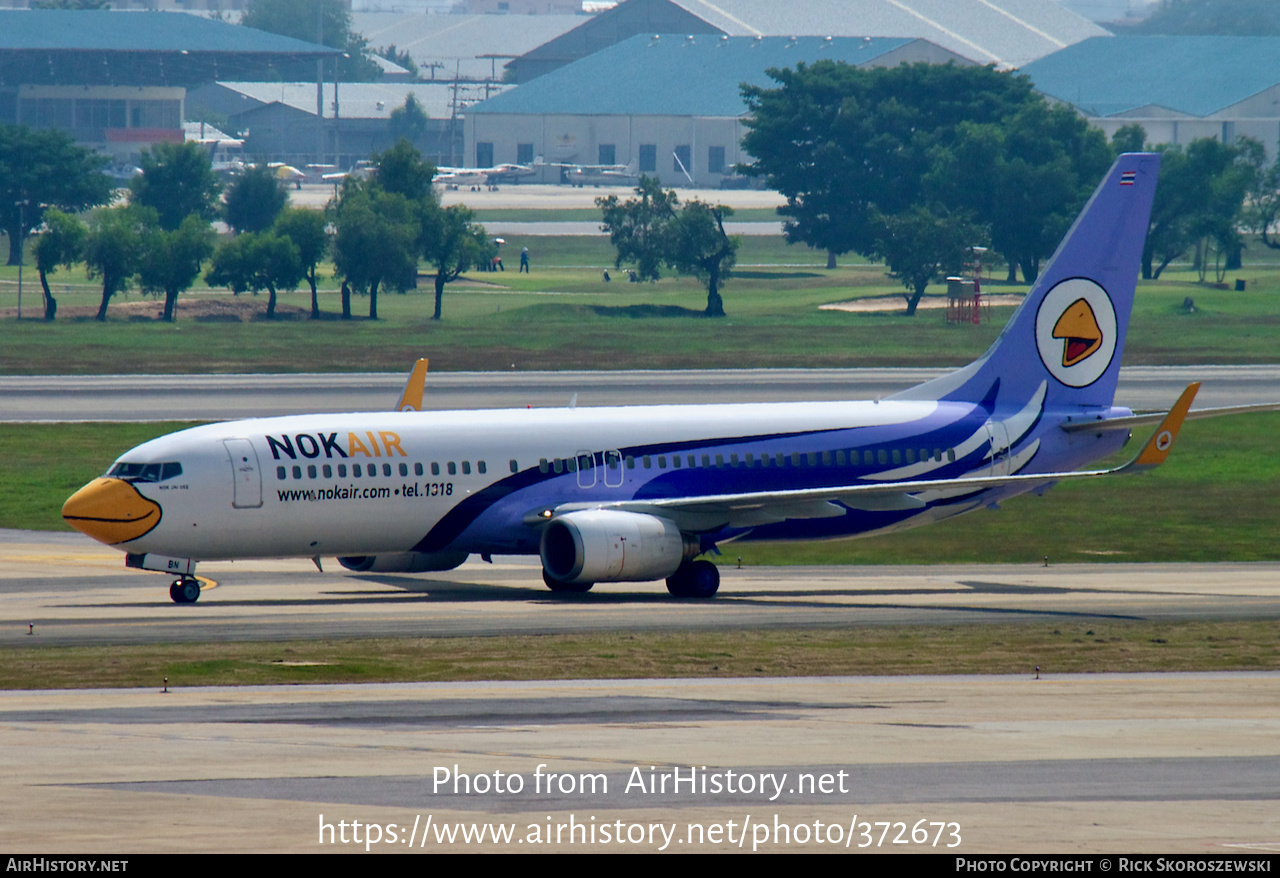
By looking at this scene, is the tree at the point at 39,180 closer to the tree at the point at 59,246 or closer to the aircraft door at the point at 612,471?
the tree at the point at 59,246

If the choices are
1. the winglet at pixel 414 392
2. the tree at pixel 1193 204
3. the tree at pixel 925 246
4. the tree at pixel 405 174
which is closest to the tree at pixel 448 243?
the tree at pixel 405 174

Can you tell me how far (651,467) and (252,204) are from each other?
468ft

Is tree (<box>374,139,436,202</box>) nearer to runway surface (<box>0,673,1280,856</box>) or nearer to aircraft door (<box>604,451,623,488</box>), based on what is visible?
aircraft door (<box>604,451,623,488</box>)

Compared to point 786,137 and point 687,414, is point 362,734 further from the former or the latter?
point 786,137

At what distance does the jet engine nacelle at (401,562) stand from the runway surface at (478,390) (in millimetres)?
33024

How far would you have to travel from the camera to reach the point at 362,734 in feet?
86.0

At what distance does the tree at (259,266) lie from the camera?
132875 millimetres

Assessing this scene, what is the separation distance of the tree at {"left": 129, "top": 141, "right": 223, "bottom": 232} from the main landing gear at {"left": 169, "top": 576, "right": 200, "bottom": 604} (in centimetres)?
A: 13474

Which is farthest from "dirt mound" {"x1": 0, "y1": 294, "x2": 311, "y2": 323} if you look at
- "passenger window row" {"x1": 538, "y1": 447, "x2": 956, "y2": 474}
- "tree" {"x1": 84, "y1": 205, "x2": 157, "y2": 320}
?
"passenger window row" {"x1": 538, "y1": 447, "x2": 956, "y2": 474}

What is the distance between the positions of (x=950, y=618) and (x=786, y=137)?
451 ft

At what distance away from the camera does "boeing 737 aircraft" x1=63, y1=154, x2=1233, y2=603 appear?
41969 mm

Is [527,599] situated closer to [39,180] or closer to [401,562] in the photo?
[401,562]

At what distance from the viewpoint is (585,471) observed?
4531cm

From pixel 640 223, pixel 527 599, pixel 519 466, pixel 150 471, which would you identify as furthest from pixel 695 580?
pixel 640 223
